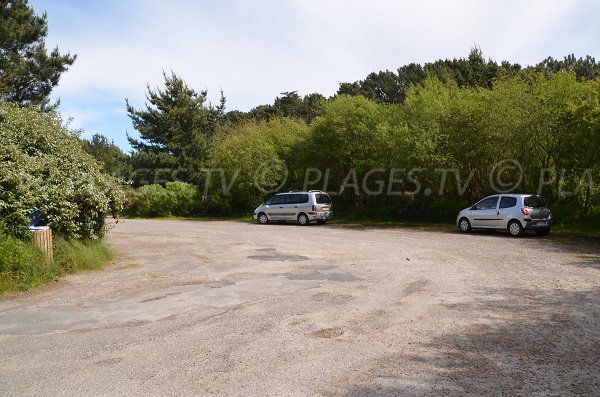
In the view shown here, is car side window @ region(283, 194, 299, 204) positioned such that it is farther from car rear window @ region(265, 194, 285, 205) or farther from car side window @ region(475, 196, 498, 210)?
car side window @ region(475, 196, 498, 210)

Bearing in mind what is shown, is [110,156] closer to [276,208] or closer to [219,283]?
[276,208]

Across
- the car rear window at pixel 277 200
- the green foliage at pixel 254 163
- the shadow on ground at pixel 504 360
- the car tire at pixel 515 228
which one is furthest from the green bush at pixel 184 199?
the shadow on ground at pixel 504 360

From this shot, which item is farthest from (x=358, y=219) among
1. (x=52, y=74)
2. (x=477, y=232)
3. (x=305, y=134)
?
(x=52, y=74)

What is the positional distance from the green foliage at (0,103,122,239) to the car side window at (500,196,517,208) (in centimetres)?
1325

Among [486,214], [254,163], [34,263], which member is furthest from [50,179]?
[254,163]

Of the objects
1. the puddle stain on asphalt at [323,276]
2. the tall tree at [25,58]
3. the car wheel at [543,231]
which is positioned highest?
the tall tree at [25,58]

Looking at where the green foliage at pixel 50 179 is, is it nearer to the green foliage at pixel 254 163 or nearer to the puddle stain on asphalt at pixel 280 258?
the puddle stain on asphalt at pixel 280 258

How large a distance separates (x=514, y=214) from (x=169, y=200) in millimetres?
24924

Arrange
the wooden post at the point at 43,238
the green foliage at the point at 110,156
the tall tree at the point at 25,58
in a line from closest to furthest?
the wooden post at the point at 43,238 < the tall tree at the point at 25,58 < the green foliage at the point at 110,156

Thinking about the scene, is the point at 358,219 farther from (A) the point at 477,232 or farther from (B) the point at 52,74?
(B) the point at 52,74

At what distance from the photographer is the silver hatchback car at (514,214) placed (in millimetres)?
17641

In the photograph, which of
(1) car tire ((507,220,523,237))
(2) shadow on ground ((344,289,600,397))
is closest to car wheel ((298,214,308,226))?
(1) car tire ((507,220,523,237))

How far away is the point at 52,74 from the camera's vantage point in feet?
88.3

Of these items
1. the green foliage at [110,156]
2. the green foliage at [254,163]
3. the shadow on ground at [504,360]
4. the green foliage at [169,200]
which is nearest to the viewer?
the shadow on ground at [504,360]
